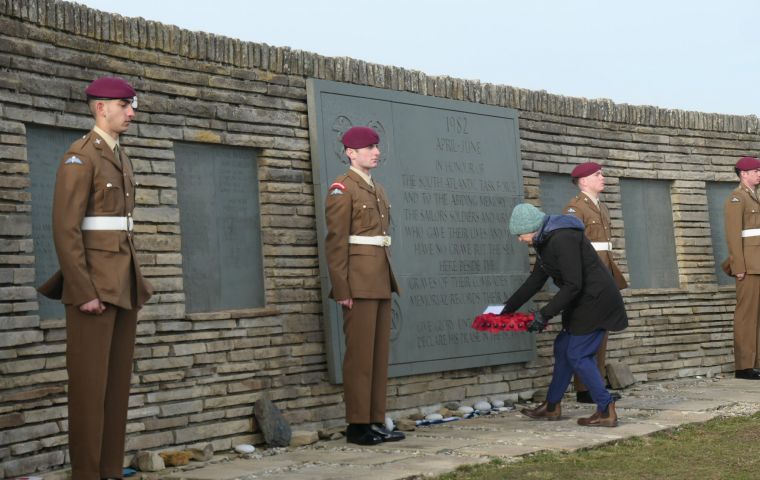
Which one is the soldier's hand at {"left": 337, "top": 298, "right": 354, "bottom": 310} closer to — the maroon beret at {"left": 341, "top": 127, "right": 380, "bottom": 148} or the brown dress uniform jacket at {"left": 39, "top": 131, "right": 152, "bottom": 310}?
the maroon beret at {"left": 341, "top": 127, "right": 380, "bottom": 148}

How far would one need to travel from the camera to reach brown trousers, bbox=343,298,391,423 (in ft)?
23.3

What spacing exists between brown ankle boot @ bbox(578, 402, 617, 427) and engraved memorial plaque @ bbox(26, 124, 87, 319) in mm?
3359

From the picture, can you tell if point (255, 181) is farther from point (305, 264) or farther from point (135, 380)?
point (135, 380)

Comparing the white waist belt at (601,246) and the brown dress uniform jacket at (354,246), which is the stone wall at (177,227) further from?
the white waist belt at (601,246)

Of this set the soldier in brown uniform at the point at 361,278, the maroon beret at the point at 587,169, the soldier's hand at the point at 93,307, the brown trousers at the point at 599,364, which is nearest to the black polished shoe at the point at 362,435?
the soldier in brown uniform at the point at 361,278

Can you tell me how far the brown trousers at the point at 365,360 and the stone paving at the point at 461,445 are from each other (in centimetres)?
Answer: 25

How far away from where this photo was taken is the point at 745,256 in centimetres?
1041

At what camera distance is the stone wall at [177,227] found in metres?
6.06

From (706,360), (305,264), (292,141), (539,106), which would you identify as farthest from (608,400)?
(706,360)

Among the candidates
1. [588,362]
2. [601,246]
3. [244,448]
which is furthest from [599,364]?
[244,448]

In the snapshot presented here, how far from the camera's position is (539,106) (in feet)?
32.9

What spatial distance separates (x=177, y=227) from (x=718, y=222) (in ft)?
21.8

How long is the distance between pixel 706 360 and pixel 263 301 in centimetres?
539

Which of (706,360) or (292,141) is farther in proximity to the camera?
(706,360)
